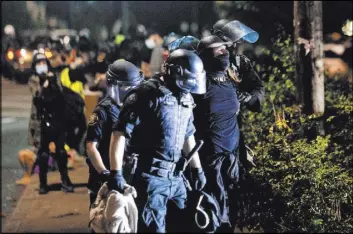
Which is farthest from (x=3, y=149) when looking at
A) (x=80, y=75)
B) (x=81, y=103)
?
(x=81, y=103)

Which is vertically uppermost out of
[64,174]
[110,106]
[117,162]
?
[110,106]

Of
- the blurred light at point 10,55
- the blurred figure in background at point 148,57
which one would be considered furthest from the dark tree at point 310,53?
the blurred light at point 10,55

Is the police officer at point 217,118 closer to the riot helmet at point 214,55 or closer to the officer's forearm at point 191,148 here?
the riot helmet at point 214,55

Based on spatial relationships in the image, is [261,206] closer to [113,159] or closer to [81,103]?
[113,159]

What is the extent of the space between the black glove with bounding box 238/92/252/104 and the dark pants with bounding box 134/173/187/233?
55.0 inches

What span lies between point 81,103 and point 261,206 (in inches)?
141

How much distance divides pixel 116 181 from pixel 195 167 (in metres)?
0.76

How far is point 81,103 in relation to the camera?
325 inches

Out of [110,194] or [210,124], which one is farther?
[210,124]

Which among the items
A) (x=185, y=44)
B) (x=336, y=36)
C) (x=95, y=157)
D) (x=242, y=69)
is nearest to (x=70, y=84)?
(x=185, y=44)

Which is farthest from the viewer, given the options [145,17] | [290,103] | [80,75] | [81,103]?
[145,17]

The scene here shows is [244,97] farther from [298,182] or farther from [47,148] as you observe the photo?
[47,148]

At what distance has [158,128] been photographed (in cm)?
416

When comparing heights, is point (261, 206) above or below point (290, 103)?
below
